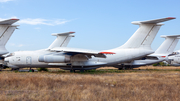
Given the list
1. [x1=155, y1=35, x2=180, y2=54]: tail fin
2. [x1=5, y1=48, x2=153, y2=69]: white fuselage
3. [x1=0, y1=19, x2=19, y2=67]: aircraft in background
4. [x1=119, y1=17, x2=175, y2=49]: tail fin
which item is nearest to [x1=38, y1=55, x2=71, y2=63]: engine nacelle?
[x1=5, y1=48, x2=153, y2=69]: white fuselage

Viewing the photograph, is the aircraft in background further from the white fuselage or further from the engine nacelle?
the engine nacelle

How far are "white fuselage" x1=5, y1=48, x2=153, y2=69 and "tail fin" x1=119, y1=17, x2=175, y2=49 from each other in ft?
1.99

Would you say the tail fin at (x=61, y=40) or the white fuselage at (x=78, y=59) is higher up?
the tail fin at (x=61, y=40)

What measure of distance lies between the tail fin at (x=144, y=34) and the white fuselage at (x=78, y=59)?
1.99ft

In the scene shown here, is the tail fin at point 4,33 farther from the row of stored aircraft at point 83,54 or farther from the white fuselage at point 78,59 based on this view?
the white fuselage at point 78,59

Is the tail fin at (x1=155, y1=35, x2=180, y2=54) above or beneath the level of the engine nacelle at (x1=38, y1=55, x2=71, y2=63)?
above

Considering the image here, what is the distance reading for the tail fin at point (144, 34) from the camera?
1684 centimetres

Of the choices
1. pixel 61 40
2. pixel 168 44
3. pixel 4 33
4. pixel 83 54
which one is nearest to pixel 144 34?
pixel 83 54

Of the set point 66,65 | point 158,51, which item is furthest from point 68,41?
point 158,51

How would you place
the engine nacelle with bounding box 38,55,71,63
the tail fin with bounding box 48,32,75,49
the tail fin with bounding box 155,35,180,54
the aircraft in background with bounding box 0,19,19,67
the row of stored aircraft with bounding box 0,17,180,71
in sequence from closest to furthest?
the engine nacelle with bounding box 38,55,71,63, the row of stored aircraft with bounding box 0,17,180,71, the aircraft in background with bounding box 0,19,19,67, the tail fin with bounding box 48,32,75,49, the tail fin with bounding box 155,35,180,54

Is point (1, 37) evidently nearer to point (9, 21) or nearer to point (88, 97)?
point (9, 21)

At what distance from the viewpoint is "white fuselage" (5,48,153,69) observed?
1730 cm

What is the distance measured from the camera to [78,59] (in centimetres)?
1731

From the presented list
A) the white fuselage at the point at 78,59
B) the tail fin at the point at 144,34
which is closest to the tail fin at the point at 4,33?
the white fuselage at the point at 78,59
